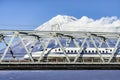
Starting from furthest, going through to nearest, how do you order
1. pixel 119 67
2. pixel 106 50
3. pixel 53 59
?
pixel 106 50, pixel 53 59, pixel 119 67

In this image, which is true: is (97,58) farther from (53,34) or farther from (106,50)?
(53,34)

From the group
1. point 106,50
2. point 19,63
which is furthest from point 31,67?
point 106,50

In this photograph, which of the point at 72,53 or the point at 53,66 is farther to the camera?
the point at 72,53

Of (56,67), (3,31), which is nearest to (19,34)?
(3,31)

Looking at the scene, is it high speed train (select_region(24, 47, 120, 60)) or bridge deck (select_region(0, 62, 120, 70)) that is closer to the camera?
bridge deck (select_region(0, 62, 120, 70))

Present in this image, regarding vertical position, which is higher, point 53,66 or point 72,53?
point 53,66

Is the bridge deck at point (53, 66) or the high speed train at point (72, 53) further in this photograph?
Answer: the high speed train at point (72, 53)

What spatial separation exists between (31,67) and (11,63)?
16.5 feet

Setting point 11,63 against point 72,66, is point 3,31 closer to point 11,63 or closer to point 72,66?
point 11,63

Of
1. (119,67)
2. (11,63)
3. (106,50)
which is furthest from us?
(106,50)

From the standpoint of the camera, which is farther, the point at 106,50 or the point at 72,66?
the point at 106,50

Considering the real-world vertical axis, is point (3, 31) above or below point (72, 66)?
above

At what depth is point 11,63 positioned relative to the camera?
92250 mm

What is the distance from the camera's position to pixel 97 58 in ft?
382
